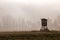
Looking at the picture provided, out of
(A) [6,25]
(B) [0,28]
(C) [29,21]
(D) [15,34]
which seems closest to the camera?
(D) [15,34]

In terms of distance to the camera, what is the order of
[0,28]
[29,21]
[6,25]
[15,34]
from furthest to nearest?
[29,21], [6,25], [0,28], [15,34]

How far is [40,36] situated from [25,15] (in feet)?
1.77

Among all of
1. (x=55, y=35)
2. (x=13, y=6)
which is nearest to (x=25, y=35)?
(x=55, y=35)

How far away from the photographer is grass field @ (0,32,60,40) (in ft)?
3.92

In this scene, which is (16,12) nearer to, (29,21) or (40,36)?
(29,21)

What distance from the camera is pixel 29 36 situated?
1212 millimetres

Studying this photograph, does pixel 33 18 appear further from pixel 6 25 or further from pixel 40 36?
pixel 40 36

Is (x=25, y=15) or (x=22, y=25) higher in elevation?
(x=25, y=15)

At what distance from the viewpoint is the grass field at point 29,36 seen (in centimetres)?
119

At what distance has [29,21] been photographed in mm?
1628

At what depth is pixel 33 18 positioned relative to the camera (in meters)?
1.68

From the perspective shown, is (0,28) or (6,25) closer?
(0,28)

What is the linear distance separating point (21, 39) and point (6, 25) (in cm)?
38

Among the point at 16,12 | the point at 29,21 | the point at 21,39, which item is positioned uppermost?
the point at 16,12
